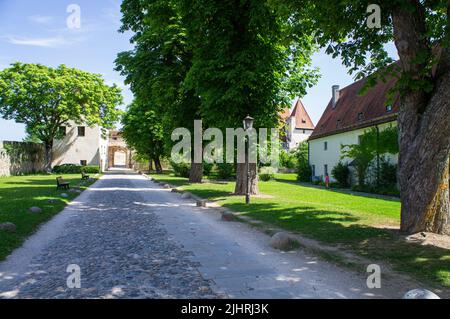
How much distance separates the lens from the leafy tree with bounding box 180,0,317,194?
14391mm

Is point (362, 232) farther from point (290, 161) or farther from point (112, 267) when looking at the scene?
point (290, 161)

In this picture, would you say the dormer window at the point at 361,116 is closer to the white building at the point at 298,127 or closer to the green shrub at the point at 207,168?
the green shrub at the point at 207,168

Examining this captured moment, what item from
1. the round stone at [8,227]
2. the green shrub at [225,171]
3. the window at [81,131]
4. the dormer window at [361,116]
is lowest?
the round stone at [8,227]

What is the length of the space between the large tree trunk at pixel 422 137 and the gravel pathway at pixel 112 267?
5.26m

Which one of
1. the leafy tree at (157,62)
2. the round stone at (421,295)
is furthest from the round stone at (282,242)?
the leafy tree at (157,62)

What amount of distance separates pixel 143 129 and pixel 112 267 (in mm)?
40223

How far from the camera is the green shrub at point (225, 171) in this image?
37.4 metres

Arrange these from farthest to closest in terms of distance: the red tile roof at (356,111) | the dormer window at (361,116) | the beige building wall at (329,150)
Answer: the beige building wall at (329,150) → the dormer window at (361,116) → the red tile roof at (356,111)

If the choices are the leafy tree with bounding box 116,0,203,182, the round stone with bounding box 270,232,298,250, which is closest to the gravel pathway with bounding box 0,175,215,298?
the round stone with bounding box 270,232,298,250

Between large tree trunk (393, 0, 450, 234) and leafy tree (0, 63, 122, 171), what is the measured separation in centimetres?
3946

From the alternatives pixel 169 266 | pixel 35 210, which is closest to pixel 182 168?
pixel 35 210

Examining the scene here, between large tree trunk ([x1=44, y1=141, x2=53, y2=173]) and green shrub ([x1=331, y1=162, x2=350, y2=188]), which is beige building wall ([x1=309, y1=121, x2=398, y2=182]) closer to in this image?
green shrub ([x1=331, y1=162, x2=350, y2=188])

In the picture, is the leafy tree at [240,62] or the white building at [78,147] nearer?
the leafy tree at [240,62]
